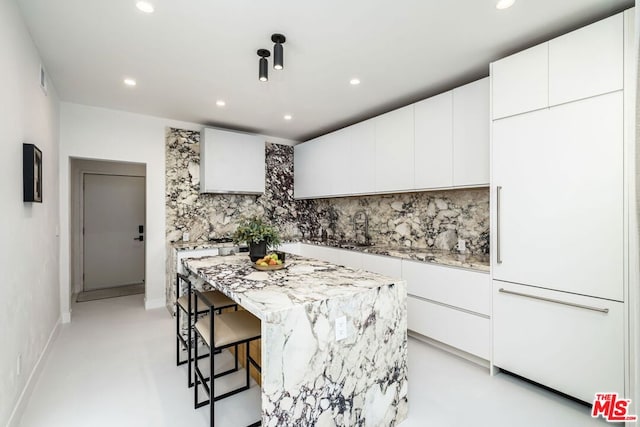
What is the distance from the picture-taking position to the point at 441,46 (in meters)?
2.27

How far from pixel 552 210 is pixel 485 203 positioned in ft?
3.07

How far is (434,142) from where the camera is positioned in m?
2.95

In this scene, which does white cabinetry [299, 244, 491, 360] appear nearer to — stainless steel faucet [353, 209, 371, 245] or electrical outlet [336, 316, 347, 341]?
stainless steel faucet [353, 209, 371, 245]

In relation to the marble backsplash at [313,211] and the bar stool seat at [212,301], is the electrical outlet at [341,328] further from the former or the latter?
the marble backsplash at [313,211]

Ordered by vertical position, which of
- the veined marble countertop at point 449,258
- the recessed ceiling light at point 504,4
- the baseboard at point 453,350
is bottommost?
the baseboard at point 453,350

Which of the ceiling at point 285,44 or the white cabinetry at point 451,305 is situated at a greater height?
the ceiling at point 285,44

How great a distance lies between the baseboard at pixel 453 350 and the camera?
2.45 metres

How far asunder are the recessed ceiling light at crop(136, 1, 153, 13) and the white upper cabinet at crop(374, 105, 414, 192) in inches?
95.6

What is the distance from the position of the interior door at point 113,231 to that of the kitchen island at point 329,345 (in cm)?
410

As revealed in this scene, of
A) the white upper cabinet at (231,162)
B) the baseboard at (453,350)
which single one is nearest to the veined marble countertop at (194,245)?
the white upper cabinet at (231,162)

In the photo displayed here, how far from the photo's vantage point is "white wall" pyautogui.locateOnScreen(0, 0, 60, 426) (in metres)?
1.60

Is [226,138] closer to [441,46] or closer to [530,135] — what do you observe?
[441,46]

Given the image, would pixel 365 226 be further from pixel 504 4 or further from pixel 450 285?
pixel 504 4

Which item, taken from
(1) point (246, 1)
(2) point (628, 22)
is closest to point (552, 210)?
(2) point (628, 22)
